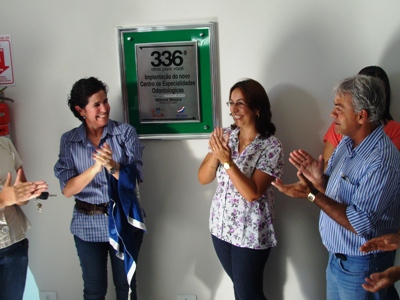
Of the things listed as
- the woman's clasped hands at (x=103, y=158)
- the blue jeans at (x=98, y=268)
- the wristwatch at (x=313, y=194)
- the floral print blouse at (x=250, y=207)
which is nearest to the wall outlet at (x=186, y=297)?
the blue jeans at (x=98, y=268)

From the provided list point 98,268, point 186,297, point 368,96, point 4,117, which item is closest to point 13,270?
point 98,268

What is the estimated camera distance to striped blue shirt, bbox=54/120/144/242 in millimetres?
2359

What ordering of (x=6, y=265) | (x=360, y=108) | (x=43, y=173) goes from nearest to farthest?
1. (x=360, y=108)
2. (x=6, y=265)
3. (x=43, y=173)

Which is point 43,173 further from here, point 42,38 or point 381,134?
point 381,134

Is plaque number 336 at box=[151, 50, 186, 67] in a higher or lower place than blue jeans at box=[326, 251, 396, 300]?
higher

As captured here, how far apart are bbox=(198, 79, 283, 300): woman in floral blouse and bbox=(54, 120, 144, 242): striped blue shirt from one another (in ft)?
1.55

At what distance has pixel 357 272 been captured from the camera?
178 centimetres

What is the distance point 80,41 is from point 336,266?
6.36 feet

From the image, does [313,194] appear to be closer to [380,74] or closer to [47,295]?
[380,74]

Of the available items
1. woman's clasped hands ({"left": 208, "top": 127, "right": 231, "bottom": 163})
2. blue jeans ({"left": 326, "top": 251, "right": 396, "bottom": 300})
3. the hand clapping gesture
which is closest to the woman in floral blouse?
woman's clasped hands ({"left": 208, "top": 127, "right": 231, "bottom": 163})

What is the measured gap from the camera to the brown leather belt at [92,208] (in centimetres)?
235

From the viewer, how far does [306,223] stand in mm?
2631

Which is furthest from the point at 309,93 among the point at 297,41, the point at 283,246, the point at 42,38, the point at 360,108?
the point at 42,38

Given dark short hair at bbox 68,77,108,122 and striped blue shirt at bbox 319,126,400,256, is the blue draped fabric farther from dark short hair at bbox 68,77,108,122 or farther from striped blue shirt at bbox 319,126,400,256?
striped blue shirt at bbox 319,126,400,256
